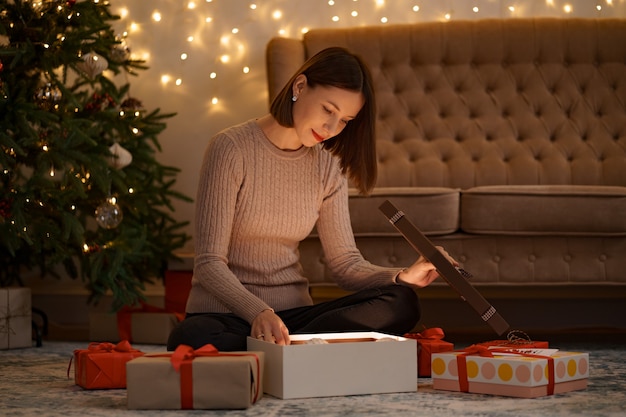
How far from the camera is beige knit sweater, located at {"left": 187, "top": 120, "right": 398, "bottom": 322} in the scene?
1.97m

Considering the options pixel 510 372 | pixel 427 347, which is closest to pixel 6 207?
pixel 427 347

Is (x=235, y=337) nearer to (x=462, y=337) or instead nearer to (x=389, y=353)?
(x=389, y=353)

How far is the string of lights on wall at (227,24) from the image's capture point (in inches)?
143

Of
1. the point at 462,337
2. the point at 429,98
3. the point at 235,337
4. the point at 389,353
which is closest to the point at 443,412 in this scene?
the point at 389,353

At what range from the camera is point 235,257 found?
2072mm

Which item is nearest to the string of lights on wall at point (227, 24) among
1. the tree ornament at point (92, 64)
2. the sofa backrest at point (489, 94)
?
the sofa backrest at point (489, 94)

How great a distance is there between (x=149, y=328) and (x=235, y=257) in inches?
39.7

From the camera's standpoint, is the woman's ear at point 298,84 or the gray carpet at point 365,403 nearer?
the gray carpet at point 365,403

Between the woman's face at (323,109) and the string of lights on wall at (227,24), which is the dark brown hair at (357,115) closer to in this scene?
the woman's face at (323,109)

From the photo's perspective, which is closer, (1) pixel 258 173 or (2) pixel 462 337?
(1) pixel 258 173

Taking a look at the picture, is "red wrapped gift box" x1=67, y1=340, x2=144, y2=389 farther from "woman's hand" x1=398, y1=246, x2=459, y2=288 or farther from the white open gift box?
"woman's hand" x1=398, y1=246, x2=459, y2=288

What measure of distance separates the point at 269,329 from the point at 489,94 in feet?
6.29

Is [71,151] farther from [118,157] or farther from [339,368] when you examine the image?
[339,368]

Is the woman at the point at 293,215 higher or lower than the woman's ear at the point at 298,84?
lower
